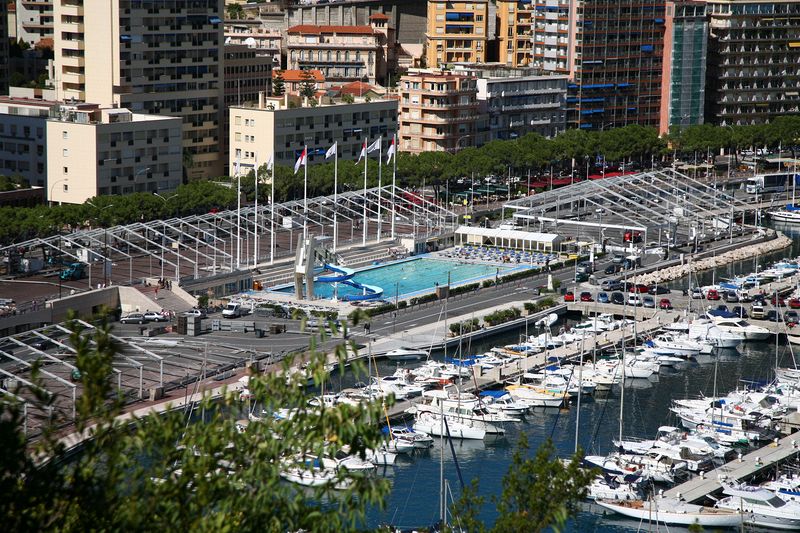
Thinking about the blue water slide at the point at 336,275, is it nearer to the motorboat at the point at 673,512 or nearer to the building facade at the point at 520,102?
the motorboat at the point at 673,512

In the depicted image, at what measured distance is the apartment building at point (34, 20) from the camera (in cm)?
10250

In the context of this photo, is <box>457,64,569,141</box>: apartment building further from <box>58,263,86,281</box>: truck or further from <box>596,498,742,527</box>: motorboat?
<box>596,498,742,527</box>: motorboat

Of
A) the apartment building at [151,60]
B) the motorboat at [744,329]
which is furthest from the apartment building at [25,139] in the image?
the motorboat at [744,329]

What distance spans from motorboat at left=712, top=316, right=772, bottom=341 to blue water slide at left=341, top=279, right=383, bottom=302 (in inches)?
482

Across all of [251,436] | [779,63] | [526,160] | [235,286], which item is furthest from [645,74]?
[251,436]

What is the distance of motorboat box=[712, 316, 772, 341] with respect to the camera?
50.9 metres

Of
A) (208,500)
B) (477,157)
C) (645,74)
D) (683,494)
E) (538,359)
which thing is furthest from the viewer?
(645,74)

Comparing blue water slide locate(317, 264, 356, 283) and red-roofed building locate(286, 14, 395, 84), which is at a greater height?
red-roofed building locate(286, 14, 395, 84)

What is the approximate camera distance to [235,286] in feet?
177

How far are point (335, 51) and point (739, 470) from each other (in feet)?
234

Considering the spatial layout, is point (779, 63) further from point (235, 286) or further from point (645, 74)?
point (235, 286)

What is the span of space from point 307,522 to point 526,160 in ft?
215

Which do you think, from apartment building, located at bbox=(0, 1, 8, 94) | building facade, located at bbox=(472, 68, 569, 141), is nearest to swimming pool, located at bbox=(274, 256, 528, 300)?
building facade, located at bbox=(472, 68, 569, 141)

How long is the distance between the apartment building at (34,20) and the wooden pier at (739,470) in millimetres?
76016
